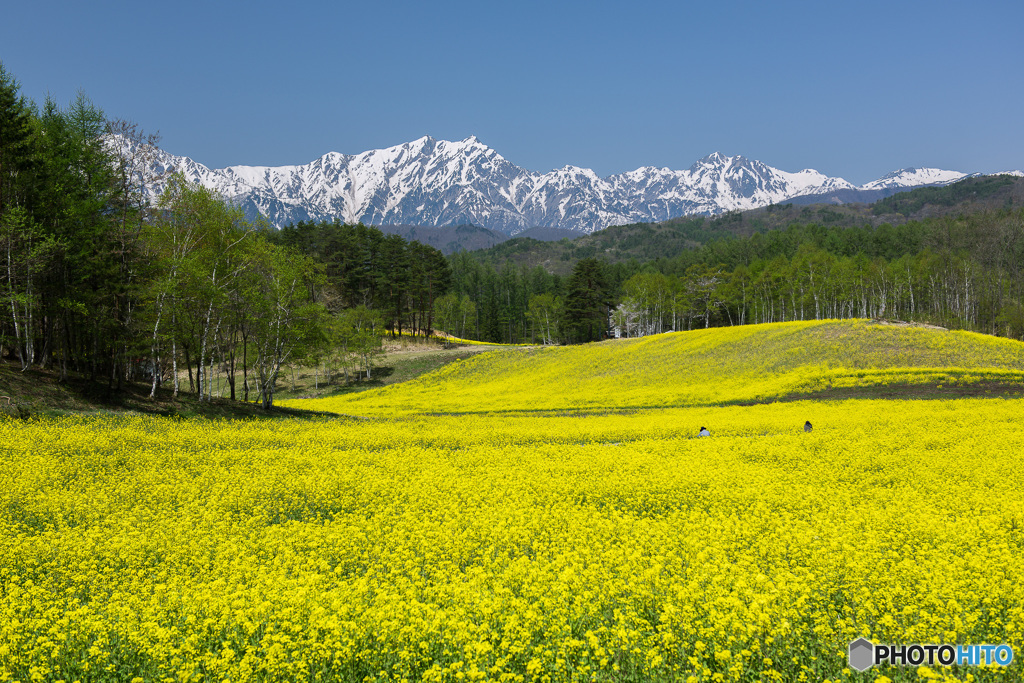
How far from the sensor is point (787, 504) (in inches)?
521

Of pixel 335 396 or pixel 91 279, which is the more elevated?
pixel 91 279

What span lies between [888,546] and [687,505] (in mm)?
4487

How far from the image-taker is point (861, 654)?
270 inches

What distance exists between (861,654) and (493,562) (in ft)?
18.3

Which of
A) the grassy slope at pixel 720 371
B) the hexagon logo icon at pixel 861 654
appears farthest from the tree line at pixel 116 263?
the hexagon logo icon at pixel 861 654

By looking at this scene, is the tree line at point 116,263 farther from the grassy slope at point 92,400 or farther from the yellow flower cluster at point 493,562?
the yellow flower cluster at point 493,562

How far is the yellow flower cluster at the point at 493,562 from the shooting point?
684cm

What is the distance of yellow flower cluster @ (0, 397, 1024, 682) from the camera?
6836 mm

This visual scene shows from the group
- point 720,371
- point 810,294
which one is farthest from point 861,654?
point 810,294

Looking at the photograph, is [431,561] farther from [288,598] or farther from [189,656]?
[189,656]

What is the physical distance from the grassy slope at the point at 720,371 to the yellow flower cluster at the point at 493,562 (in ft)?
77.3

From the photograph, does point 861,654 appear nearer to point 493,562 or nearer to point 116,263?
point 493,562

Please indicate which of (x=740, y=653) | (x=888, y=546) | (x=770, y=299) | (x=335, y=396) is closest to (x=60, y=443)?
(x=740, y=653)

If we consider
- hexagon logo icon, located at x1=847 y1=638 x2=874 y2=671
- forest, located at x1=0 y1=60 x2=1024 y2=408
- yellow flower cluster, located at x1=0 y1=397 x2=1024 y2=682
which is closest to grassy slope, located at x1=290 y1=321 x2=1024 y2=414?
forest, located at x1=0 y1=60 x2=1024 y2=408
